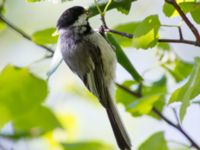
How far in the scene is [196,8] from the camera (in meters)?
1.23

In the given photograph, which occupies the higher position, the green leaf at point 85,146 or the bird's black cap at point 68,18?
the bird's black cap at point 68,18

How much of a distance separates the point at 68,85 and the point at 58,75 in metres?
0.28

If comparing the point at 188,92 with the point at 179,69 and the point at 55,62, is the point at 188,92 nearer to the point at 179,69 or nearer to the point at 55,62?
the point at 55,62

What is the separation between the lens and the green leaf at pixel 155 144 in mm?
1590

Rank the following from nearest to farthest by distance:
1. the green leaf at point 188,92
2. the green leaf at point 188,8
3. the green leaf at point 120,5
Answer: the green leaf at point 188,92 → the green leaf at point 188,8 → the green leaf at point 120,5

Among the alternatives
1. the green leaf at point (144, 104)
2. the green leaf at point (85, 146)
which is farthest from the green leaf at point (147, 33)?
the green leaf at point (85, 146)

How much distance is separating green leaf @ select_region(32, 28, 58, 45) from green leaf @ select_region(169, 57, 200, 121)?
0.46 metres

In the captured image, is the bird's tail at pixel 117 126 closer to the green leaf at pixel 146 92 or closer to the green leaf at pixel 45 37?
the green leaf at pixel 146 92

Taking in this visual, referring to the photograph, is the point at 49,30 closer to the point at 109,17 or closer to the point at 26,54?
the point at 109,17

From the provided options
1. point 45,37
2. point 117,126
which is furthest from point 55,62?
point 117,126

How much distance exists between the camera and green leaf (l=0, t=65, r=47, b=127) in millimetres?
1630

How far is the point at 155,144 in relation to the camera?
63.5 inches

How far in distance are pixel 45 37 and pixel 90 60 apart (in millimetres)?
298

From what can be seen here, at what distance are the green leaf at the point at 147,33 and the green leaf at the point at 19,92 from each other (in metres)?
0.42
